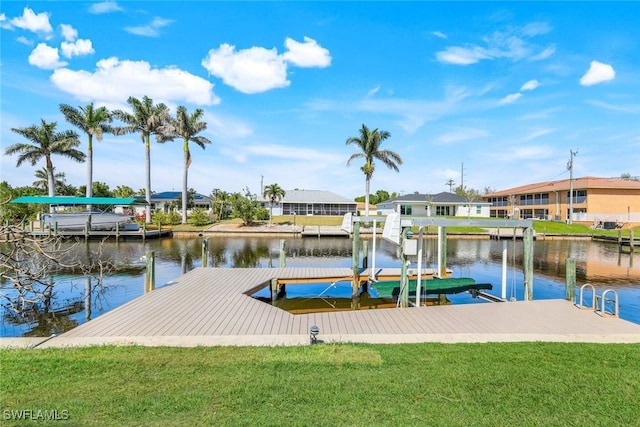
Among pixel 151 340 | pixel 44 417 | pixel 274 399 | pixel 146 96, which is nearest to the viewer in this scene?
pixel 44 417

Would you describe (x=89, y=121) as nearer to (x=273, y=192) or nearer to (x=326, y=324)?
(x=273, y=192)

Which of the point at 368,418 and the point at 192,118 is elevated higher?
the point at 192,118

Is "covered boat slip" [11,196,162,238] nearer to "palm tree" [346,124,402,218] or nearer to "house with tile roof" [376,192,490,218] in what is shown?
"palm tree" [346,124,402,218]

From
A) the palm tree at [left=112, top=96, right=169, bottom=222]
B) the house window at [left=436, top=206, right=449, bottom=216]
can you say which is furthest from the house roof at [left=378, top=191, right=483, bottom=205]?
the palm tree at [left=112, top=96, right=169, bottom=222]

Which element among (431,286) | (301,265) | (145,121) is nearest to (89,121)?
(145,121)

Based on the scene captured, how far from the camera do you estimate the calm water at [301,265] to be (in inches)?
430

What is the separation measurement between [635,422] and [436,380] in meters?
2.02

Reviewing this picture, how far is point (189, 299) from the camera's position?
32.7 feet

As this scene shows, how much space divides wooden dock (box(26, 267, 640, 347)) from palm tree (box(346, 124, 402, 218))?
118 feet

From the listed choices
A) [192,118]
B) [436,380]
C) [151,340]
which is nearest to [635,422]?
[436,380]

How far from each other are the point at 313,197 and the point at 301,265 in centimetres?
3775

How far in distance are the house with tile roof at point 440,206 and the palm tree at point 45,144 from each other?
4129 cm

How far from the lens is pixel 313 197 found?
189ft

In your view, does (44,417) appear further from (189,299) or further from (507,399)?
(189,299)
